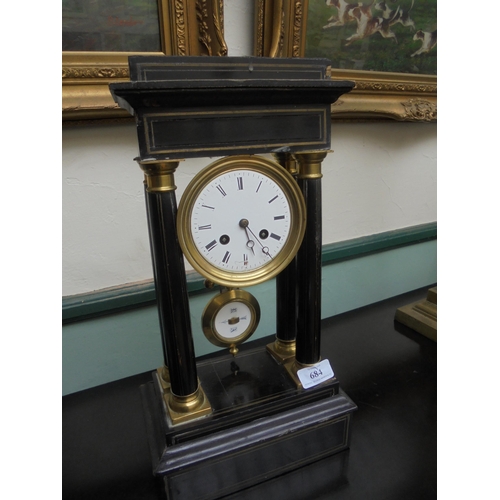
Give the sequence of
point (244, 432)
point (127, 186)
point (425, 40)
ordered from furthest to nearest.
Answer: point (425, 40) → point (127, 186) → point (244, 432)

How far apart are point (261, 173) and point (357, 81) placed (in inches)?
25.6

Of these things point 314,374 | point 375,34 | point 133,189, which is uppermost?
point 375,34

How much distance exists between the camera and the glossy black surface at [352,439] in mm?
749

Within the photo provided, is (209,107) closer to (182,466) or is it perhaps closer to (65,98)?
(65,98)

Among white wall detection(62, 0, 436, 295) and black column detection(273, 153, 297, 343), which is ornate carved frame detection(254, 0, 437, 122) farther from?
black column detection(273, 153, 297, 343)

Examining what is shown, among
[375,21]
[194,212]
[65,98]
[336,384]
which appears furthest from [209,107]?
[375,21]

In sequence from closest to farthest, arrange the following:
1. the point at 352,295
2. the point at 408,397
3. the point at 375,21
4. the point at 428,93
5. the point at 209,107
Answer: the point at 209,107 → the point at 408,397 → the point at 375,21 → the point at 428,93 → the point at 352,295

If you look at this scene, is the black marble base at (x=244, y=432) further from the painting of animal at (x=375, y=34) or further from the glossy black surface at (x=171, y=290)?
the painting of animal at (x=375, y=34)

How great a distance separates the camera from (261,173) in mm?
685

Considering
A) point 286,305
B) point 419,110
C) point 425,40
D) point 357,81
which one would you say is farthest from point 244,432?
point 425,40

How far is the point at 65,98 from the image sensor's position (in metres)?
0.82

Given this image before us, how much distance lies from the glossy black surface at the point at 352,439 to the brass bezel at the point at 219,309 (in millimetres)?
300

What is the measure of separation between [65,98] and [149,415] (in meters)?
0.72

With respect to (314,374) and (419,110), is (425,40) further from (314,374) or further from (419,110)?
(314,374)
